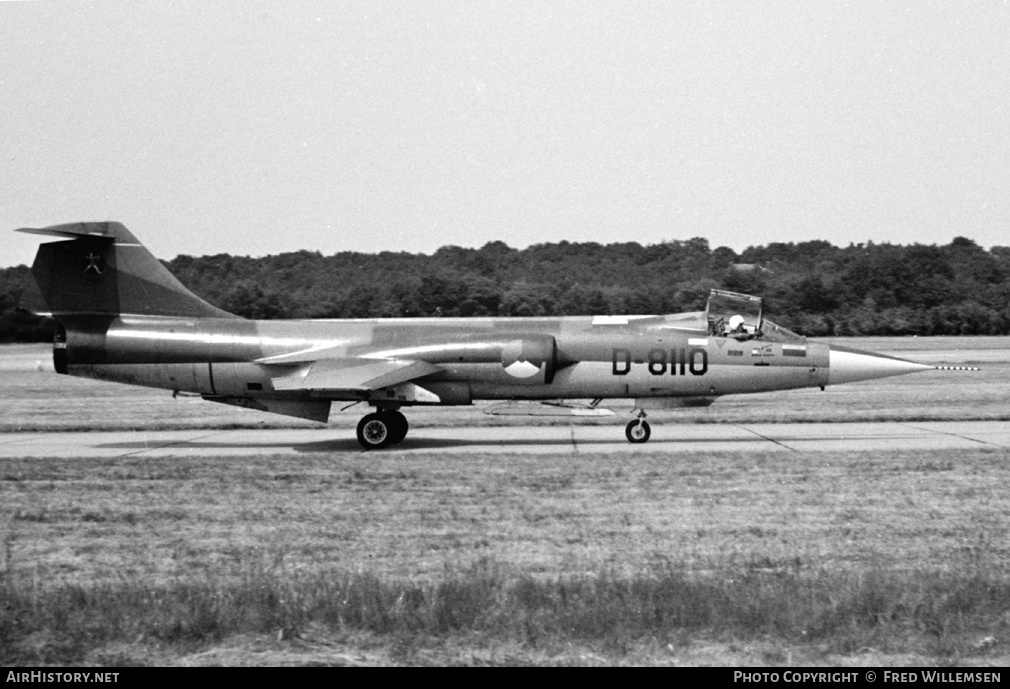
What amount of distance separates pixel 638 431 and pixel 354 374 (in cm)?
493

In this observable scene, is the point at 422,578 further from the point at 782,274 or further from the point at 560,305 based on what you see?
the point at 782,274

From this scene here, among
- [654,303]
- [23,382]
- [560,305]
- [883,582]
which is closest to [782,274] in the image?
[654,303]

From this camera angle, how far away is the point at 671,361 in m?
18.9

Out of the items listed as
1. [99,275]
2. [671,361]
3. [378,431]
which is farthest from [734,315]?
[99,275]

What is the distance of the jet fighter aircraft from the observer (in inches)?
737

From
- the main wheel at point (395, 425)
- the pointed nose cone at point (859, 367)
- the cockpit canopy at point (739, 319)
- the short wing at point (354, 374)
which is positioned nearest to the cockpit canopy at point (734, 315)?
the cockpit canopy at point (739, 319)

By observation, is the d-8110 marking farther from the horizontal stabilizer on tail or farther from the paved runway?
the horizontal stabilizer on tail

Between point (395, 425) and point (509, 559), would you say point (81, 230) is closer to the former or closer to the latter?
point (395, 425)

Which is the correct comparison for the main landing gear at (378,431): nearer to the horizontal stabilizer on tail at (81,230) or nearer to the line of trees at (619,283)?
the horizontal stabilizer on tail at (81,230)

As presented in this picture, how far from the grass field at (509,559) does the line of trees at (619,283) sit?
13.5m

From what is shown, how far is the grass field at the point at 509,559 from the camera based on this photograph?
6789 mm

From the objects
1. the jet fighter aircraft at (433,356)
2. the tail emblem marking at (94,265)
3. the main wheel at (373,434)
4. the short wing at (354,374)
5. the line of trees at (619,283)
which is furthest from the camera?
the line of trees at (619,283)

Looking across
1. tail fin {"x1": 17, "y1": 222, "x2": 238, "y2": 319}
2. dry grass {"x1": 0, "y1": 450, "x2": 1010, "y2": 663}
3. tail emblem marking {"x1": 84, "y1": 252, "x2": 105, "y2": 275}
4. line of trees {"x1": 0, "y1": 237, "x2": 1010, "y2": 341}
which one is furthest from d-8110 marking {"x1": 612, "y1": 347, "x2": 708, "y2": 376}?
line of trees {"x1": 0, "y1": 237, "x2": 1010, "y2": 341}
